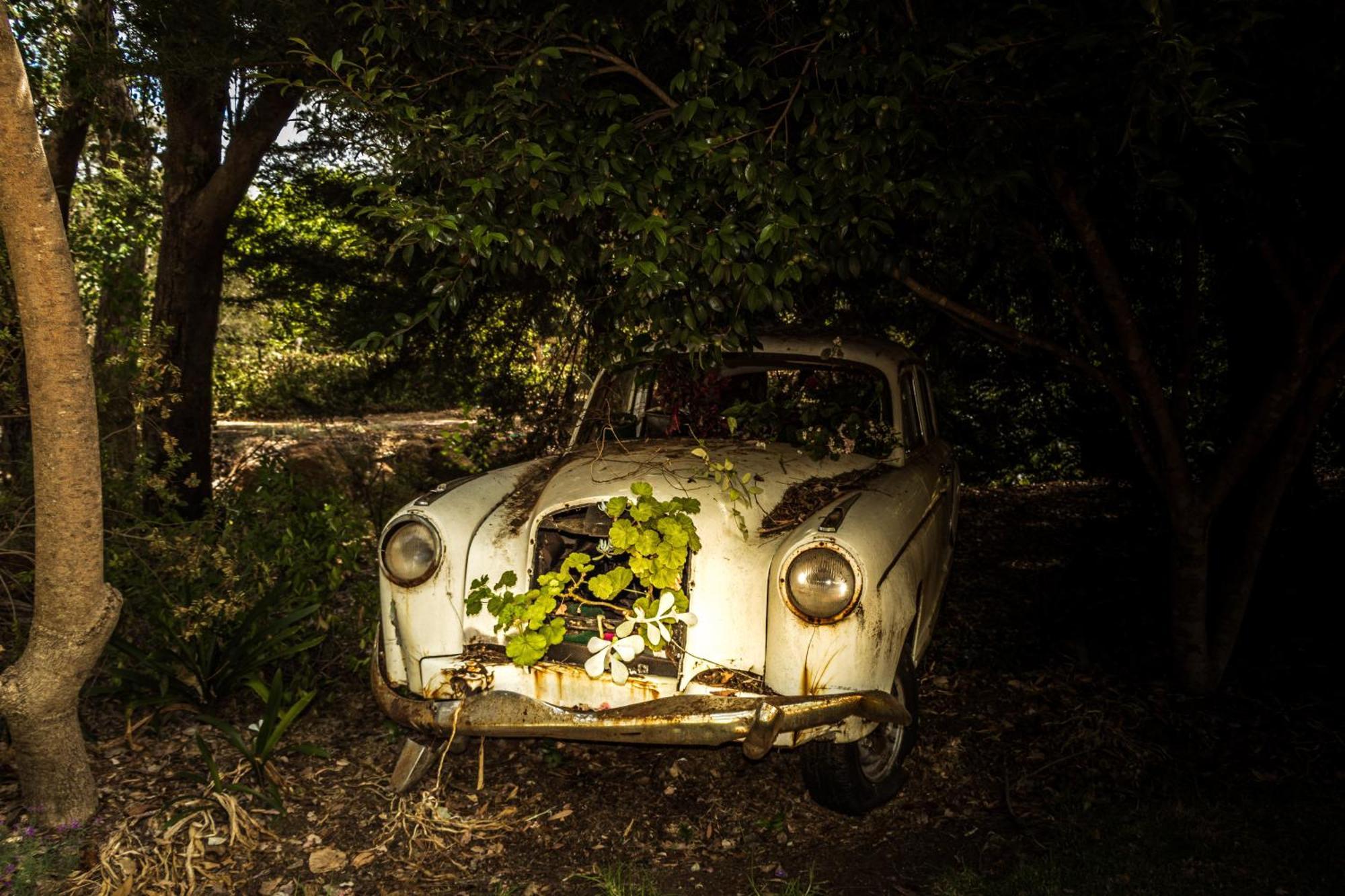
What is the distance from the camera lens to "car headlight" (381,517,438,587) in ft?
11.0

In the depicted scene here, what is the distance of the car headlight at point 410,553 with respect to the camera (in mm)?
3363

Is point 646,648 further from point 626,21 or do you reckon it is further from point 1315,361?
point 1315,361

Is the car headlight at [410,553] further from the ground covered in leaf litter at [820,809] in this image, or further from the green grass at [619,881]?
the green grass at [619,881]

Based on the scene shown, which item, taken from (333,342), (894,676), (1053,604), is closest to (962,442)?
(1053,604)

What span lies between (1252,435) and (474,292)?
4699mm

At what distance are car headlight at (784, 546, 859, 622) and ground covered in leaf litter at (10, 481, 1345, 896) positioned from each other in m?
0.91

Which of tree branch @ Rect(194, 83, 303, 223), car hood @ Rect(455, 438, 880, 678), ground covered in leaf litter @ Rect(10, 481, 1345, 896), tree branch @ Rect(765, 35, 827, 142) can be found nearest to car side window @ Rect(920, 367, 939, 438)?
car hood @ Rect(455, 438, 880, 678)

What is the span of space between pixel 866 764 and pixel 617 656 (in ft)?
3.59

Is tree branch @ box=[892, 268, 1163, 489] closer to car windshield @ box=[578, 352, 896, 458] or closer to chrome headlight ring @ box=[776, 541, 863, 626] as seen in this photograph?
car windshield @ box=[578, 352, 896, 458]

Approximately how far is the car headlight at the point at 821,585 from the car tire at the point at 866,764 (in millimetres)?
490

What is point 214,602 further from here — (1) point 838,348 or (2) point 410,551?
(1) point 838,348

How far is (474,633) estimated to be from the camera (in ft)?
10.9

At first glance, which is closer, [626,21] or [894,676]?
[894,676]

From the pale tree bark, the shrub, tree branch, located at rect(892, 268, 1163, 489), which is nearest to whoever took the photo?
the pale tree bark
